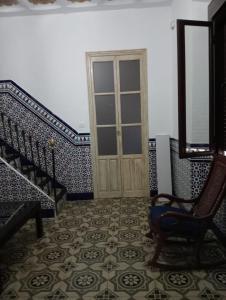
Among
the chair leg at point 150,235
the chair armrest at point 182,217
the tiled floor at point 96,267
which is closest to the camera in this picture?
the tiled floor at point 96,267

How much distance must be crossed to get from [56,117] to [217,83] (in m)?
2.69

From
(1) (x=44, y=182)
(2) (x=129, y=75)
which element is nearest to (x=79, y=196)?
(1) (x=44, y=182)

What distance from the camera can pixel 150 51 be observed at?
14.0ft

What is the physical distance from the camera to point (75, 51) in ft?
14.3

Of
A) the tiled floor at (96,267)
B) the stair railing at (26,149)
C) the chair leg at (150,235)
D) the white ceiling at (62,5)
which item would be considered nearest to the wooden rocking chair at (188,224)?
the tiled floor at (96,267)

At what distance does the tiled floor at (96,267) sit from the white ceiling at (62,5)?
332cm

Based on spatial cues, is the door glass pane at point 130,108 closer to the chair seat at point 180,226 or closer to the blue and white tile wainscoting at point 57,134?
the blue and white tile wainscoting at point 57,134

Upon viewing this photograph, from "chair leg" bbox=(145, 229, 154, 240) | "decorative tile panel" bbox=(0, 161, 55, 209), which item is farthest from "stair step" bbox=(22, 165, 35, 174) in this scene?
"chair leg" bbox=(145, 229, 154, 240)

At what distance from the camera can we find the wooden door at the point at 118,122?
4.36m

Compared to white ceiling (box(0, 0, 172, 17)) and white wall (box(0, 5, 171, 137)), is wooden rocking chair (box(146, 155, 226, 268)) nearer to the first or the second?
white wall (box(0, 5, 171, 137))

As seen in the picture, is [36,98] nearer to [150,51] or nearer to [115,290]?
[150,51]

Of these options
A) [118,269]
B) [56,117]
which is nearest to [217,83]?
[118,269]

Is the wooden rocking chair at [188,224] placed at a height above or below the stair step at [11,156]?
below

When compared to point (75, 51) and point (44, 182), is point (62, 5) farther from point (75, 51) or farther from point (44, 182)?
point (44, 182)
